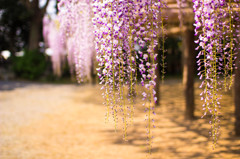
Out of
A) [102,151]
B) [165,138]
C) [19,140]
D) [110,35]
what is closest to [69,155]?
[102,151]

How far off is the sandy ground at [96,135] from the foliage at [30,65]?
→ 23.5 feet

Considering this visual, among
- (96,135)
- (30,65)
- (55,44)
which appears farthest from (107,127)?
(30,65)

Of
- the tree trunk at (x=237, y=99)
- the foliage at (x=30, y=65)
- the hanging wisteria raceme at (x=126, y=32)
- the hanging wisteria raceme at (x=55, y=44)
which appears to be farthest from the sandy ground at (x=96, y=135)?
the foliage at (x=30, y=65)

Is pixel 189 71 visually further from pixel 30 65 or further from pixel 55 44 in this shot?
pixel 30 65

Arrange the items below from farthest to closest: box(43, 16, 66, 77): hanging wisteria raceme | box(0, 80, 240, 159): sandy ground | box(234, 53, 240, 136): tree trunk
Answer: box(43, 16, 66, 77): hanging wisteria raceme < box(234, 53, 240, 136): tree trunk < box(0, 80, 240, 159): sandy ground

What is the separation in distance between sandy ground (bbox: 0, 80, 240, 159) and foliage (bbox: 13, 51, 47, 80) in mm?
7176

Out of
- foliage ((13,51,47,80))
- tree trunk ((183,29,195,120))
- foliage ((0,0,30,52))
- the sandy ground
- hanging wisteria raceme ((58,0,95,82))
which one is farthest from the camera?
foliage ((0,0,30,52))

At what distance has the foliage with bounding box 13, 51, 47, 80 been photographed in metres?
14.6

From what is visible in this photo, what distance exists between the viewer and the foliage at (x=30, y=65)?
14.6 meters

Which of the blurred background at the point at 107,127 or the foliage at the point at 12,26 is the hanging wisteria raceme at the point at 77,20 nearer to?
the blurred background at the point at 107,127

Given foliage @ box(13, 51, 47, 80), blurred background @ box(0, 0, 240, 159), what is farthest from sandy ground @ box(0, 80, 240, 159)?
foliage @ box(13, 51, 47, 80)

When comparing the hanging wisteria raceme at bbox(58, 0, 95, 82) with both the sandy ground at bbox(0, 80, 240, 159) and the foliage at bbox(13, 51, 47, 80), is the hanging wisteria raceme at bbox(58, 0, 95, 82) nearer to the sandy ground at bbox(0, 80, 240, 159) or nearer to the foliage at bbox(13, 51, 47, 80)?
the sandy ground at bbox(0, 80, 240, 159)

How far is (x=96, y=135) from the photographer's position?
4.70m

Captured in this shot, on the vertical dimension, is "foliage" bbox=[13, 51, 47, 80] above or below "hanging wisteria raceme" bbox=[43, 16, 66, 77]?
below
